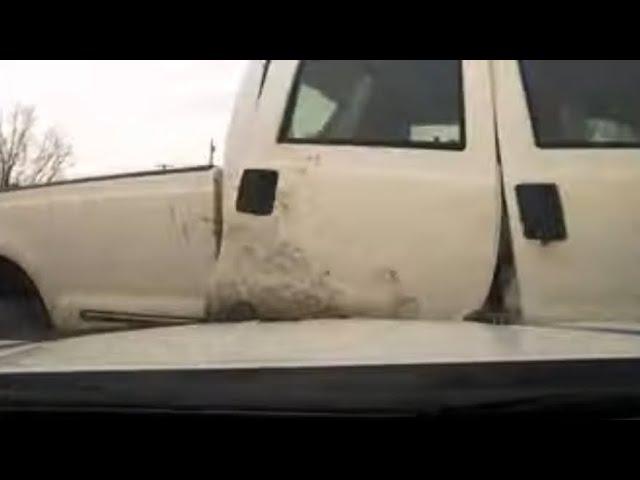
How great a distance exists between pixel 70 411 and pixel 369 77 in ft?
8.30

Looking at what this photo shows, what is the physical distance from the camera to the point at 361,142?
3.96 meters

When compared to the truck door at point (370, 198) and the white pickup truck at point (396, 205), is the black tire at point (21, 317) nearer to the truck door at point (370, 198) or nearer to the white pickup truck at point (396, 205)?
the white pickup truck at point (396, 205)

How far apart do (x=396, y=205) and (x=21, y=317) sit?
172cm

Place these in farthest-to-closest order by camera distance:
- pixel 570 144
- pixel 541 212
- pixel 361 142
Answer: pixel 361 142, pixel 570 144, pixel 541 212

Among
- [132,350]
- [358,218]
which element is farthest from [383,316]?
[132,350]

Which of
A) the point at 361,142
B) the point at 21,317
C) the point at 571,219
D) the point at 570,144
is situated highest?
the point at 361,142

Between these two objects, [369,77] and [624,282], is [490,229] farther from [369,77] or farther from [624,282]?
[369,77]

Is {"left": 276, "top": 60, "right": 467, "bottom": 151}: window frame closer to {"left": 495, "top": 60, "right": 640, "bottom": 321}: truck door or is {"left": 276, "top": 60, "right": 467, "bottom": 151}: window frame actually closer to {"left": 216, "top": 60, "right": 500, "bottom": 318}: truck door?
{"left": 216, "top": 60, "right": 500, "bottom": 318}: truck door

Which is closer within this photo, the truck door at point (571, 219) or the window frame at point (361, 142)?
the truck door at point (571, 219)

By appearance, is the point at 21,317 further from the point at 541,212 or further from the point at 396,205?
the point at 541,212

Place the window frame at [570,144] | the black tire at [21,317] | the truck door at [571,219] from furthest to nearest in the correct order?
→ 1. the black tire at [21,317]
2. the window frame at [570,144]
3. the truck door at [571,219]

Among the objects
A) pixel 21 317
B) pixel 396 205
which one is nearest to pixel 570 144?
pixel 396 205

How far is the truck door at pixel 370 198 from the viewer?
375cm

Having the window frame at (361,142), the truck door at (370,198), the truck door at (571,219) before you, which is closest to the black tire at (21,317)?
the truck door at (370,198)
